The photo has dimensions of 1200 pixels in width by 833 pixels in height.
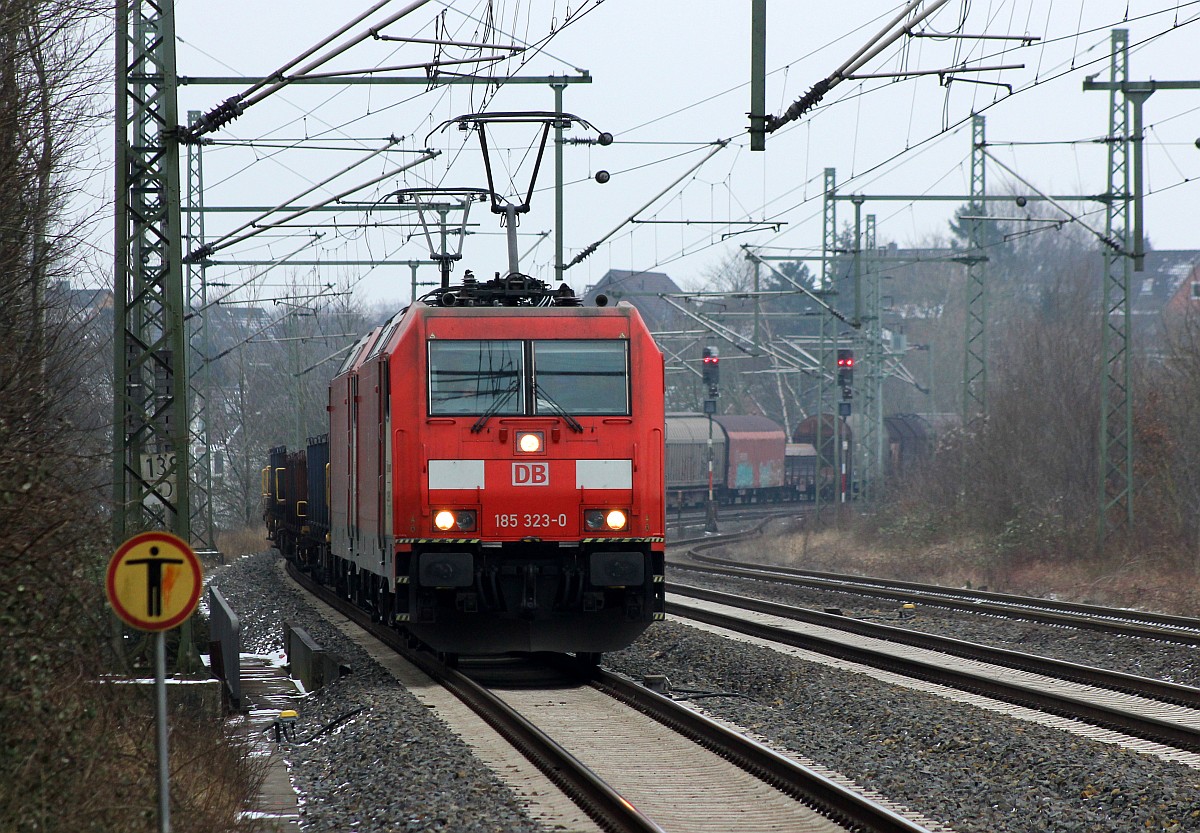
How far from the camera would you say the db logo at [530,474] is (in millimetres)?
13359

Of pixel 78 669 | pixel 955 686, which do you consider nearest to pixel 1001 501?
pixel 955 686

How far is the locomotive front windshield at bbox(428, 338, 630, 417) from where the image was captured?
44.5 ft

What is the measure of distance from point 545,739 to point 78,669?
328cm

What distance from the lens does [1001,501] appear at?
3256cm

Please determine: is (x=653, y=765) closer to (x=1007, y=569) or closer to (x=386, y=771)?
(x=386, y=771)

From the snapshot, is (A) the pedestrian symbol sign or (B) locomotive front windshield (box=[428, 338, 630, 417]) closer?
(A) the pedestrian symbol sign

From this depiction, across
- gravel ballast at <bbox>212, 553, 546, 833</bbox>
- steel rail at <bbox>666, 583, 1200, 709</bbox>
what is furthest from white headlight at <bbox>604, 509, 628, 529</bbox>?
steel rail at <bbox>666, 583, 1200, 709</bbox>

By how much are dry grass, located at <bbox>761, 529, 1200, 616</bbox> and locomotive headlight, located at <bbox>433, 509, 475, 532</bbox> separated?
1237 cm

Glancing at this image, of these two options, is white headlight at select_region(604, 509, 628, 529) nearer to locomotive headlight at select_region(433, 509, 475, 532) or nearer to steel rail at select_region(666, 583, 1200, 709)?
locomotive headlight at select_region(433, 509, 475, 532)

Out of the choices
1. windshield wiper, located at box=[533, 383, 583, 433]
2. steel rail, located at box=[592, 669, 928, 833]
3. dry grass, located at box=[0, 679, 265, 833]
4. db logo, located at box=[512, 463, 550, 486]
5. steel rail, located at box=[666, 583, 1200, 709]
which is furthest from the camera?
windshield wiper, located at box=[533, 383, 583, 433]

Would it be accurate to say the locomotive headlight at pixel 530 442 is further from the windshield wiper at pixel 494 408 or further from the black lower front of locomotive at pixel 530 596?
the black lower front of locomotive at pixel 530 596

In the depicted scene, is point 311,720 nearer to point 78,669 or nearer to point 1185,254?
point 78,669

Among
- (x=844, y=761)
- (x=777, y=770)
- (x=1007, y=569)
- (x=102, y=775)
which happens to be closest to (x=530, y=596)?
(x=844, y=761)

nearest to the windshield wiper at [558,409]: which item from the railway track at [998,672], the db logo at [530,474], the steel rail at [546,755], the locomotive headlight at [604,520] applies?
the db logo at [530,474]
